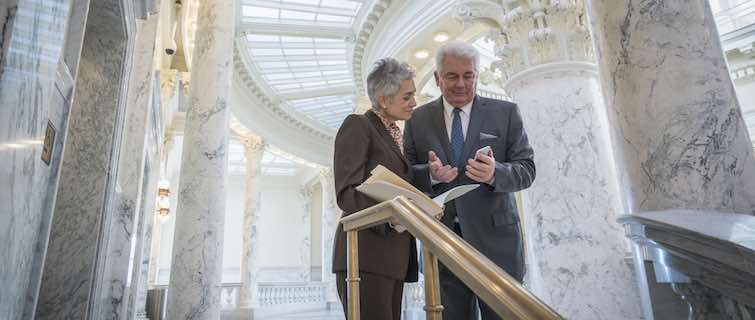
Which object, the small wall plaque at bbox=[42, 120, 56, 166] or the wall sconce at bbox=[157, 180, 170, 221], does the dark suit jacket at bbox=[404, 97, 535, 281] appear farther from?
the wall sconce at bbox=[157, 180, 170, 221]

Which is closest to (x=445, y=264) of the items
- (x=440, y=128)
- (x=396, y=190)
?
(x=396, y=190)

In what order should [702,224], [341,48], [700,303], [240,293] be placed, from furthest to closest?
[240,293] < [341,48] < [700,303] < [702,224]

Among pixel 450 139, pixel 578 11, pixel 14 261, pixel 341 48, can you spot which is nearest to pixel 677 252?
pixel 450 139

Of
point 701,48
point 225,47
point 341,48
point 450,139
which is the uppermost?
point 341,48

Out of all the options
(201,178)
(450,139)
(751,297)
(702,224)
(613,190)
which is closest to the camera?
(751,297)

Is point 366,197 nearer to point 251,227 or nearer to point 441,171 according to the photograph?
point 441,171

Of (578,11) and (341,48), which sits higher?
(341,48)

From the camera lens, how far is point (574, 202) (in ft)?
14.8

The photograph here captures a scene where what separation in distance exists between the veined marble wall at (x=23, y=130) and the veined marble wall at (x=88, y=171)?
150 cm

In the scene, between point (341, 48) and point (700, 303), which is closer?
point (700, 303)

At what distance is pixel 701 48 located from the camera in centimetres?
222

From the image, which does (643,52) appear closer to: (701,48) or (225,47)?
(701,48)

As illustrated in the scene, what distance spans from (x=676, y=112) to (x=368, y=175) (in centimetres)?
149

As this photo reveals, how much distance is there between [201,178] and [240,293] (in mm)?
10333
